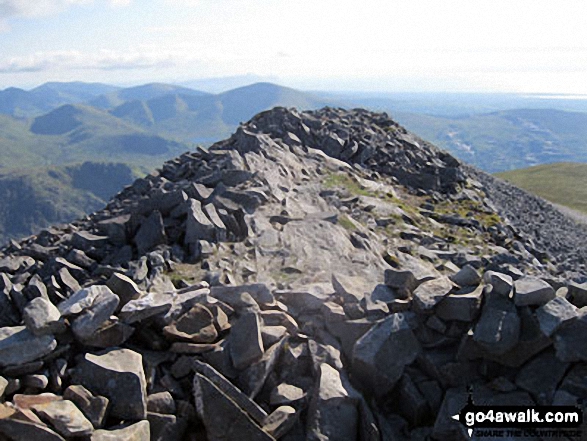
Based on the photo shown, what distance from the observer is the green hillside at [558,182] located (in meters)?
118

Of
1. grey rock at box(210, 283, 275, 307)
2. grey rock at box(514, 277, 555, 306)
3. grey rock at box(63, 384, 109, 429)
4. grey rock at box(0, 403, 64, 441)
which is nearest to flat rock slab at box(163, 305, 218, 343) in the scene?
grey rock at box(210, 283, 275, 307)

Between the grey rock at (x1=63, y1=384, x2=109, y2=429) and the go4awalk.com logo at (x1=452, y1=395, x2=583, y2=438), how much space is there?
927cm

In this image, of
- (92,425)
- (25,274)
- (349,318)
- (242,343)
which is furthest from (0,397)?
(25,274)

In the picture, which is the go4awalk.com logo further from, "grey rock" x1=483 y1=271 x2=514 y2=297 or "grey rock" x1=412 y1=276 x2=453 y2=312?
"grey rock" x1=483 y1=271 x2=514 y2=297

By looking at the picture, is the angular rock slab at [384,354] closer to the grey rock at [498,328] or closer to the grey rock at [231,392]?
the grey rock at [498,328]

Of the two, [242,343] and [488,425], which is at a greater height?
[242,343]

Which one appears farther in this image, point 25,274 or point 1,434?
point 25,274

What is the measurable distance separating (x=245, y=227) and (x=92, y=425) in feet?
47.8

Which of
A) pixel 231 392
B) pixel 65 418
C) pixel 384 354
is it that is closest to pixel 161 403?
pixel 231 392

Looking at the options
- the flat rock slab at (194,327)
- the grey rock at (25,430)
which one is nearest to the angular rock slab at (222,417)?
the flat rock slab at (194,327)

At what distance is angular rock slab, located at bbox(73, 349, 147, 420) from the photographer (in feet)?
37.6

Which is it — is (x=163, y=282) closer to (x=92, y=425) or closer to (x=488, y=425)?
(x=92, y=425)

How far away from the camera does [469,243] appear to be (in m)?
31.9

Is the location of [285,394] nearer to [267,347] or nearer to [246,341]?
[267,347]
